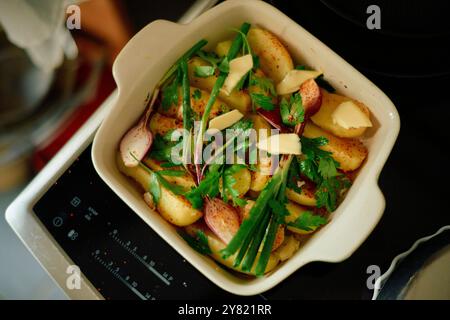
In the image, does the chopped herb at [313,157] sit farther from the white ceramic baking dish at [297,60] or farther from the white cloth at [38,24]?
the white cloth at [38,24]

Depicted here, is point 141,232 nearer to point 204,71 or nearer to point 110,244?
point 110,244

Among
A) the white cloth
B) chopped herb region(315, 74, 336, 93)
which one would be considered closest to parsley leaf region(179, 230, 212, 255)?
chopped herb region(315, 74, 336, 93)

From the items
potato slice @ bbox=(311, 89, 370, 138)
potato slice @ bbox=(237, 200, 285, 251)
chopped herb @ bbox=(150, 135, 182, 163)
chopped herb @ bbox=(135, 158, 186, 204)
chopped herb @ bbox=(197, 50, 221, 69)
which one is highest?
chopped herb @ bbox=(197, 50, 221, 69)

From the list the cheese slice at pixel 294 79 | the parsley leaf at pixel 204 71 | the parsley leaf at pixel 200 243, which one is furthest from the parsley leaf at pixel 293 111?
the parsley leaf at pixel 200 243

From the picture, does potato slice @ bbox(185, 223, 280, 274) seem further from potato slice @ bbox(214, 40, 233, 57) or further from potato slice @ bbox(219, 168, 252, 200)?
potato slice @ bbox(214, 40, 233, 57)

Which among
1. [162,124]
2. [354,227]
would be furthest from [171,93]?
[354,227]

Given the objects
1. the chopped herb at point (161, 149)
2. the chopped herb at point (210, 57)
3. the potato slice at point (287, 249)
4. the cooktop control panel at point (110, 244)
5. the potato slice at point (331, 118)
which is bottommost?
the cooktop control panel at point (110, 244)
